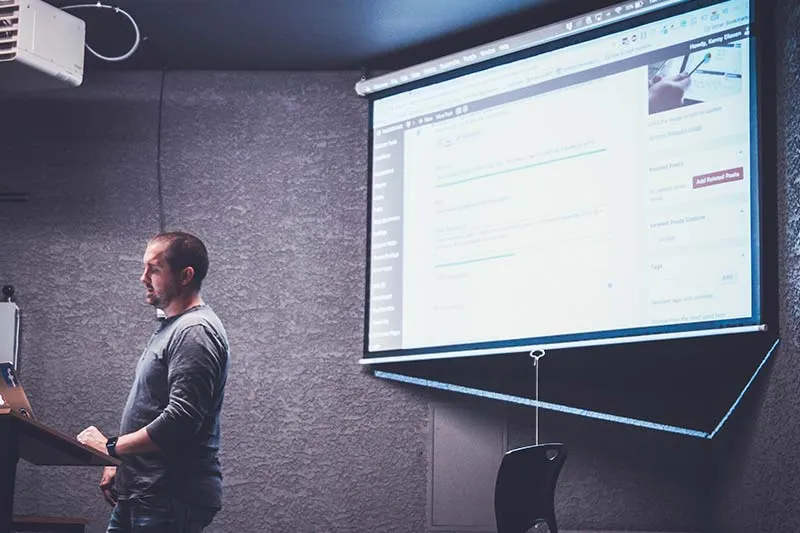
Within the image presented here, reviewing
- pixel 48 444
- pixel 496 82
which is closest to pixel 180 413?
pixel 48 444

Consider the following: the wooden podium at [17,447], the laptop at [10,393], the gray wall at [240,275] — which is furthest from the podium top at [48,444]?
the gray wall at [240,275]

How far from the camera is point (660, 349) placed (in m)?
3.03

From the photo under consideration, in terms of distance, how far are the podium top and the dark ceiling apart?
5.07ft

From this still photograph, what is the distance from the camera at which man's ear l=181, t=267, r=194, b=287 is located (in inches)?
114

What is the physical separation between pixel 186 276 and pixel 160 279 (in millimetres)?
65

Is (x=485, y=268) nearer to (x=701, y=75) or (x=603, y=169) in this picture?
(x=603, y=169)

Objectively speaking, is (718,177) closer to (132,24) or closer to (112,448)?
(112,448)

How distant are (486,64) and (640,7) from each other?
0.56 m

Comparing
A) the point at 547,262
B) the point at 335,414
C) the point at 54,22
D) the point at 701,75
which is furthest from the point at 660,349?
the point at 54,22

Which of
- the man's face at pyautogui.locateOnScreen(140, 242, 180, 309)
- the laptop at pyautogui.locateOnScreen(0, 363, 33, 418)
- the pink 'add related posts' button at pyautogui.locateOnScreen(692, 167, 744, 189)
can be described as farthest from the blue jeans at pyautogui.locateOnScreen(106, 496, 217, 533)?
the pink 'add related posts' button at pyautogui.locateOnScreen(692, 167, 744, 189)

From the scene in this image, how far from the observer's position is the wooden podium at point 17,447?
2240 mm

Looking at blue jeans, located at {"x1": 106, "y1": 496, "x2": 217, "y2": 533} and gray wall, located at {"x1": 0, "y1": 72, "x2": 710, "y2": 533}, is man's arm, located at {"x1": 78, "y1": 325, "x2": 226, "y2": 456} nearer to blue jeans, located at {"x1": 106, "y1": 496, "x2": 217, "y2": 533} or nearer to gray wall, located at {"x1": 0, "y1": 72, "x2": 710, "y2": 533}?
blue jeans, located at {"x1": 106, "y1": 496, "x2": 217, "y2": 533}

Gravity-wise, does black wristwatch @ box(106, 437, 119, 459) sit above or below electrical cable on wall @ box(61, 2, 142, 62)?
below

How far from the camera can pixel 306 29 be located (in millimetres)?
3652
